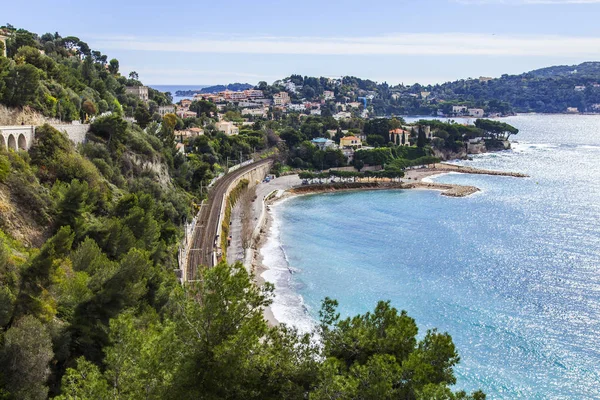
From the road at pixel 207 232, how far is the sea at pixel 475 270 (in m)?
3.82

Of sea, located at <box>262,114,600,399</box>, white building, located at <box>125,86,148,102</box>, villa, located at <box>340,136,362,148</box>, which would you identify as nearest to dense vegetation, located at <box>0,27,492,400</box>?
sea, located at <box>262,114,600,399</box>

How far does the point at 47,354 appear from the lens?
10.6 m

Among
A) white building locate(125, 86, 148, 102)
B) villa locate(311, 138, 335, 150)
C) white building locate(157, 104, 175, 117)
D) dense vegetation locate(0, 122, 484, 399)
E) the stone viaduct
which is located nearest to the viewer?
dense vegetation locate(0, 122, 484, 399)

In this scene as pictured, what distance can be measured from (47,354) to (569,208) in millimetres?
47959

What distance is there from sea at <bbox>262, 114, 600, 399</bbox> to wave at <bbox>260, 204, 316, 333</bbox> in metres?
0.10

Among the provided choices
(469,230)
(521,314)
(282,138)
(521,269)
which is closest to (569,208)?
(469,230)

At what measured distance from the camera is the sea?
2073 centimetres

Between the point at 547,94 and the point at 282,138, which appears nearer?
the point at 282,138

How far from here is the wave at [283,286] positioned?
2398 cm

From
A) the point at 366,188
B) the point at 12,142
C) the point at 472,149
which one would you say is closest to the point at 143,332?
the point at 12,142

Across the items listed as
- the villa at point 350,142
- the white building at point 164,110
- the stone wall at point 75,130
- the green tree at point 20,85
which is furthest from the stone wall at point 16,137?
the villa at point 350,142

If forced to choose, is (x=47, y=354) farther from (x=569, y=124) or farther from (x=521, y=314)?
(x=569, y=124)

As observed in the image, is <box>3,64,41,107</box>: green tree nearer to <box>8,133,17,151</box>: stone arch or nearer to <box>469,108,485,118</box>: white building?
<box>8,133,17,151</box>: stone arch

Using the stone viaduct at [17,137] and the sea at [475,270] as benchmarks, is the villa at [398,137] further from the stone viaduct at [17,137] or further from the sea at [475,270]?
the stone viaduct at [17,137]
